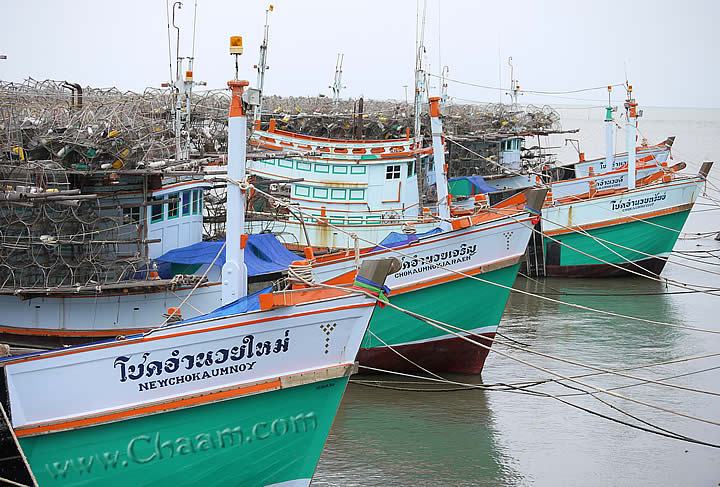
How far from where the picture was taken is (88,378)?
9.67 meters

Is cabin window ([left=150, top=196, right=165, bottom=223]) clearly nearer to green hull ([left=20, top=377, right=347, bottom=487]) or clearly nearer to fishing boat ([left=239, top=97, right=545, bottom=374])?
fishing boat ([left=239, top=97, right=545, bottom=374])

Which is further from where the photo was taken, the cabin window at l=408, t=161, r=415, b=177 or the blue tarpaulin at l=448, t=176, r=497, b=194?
the blue tarpaulin at l=448, t=176, r=497, b=194

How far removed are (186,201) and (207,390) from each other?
7.42 metres

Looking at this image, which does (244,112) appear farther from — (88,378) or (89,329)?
(89,329)

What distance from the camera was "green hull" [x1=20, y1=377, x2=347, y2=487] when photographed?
970 cm

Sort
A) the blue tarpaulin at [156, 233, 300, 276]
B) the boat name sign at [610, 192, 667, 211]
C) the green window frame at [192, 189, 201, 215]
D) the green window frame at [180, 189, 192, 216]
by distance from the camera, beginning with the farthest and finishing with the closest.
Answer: the boat name sign at [610, 192, 667, 211], the green window frame at [192, 189, 201, 215], the green window frame at [180, 189, 192, 216], the blue tarpaulin at [156, 233, 300, 276]

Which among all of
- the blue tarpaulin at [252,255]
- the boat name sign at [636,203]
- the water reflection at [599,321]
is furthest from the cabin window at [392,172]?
the blue tarpaulin at [252,255]

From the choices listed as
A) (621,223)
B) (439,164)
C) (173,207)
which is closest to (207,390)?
(173,207)

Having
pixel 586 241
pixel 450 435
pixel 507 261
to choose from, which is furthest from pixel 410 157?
pixel 450 435

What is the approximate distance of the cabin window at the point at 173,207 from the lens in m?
16.3

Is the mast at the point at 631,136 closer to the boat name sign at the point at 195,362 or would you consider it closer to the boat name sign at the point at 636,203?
the boat name sign at the point at 636,203

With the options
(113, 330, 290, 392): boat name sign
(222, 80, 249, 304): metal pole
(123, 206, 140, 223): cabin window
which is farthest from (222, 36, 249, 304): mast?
(123, 206, 140, 223): cabin window

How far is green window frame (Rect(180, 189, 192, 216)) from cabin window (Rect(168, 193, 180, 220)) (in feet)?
0.57

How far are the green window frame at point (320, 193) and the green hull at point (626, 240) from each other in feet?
23.0
